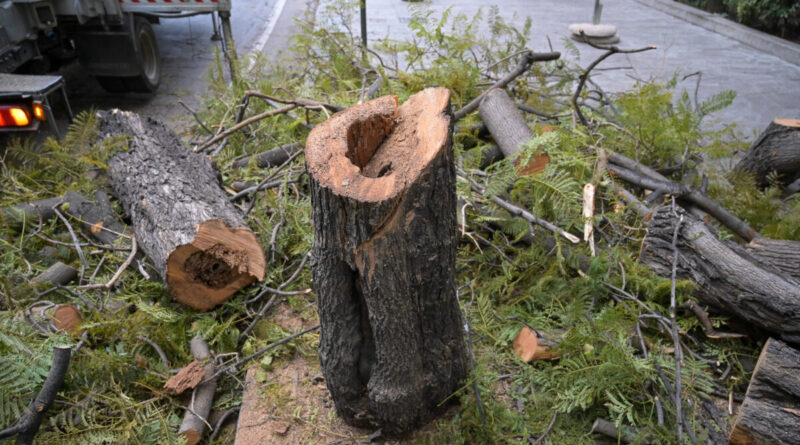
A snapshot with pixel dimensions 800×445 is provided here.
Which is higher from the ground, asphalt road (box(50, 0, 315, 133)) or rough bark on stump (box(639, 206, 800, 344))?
asphalt road (box(50, 0, 315, 133))

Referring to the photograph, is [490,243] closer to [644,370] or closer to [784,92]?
[644,370]

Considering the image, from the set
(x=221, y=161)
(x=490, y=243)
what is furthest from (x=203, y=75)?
(x=490, y=243)

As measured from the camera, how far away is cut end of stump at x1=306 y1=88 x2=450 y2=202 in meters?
1.66

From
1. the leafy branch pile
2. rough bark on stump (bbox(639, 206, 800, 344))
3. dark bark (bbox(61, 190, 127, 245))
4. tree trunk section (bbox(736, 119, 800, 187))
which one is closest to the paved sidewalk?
tree trunk section (bbox(736, 119, 800, 187))

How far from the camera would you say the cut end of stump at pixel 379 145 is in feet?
5.44

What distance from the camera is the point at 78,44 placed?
17.7ft

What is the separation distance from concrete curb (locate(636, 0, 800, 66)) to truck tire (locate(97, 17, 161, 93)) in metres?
9.47

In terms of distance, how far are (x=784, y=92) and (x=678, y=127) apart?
445 cm

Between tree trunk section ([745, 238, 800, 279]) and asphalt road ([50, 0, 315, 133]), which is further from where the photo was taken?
asphalt road ([50, 0, 315, 133])

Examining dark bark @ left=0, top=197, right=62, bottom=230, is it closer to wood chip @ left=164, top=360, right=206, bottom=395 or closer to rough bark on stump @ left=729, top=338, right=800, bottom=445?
wood chip @ left=164, top=360, right=206, bottom=395

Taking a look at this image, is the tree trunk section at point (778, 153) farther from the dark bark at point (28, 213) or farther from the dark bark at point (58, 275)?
the dark bark at point (28, 213)

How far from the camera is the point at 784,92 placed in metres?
6.74

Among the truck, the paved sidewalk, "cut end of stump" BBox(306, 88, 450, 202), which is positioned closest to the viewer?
"cut end of stump" BBox(306, 88, 450, 202)

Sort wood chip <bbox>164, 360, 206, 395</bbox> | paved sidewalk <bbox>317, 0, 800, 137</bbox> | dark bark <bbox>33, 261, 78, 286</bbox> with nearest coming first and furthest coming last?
1. wood chip <bbox>164, 360, 206, 395</bbox>
2. dark bark <bbox>33, 261, 78, 286</bbox>
3. paved sidewalk <bbox>317, 0, 800, 137</bbox>
